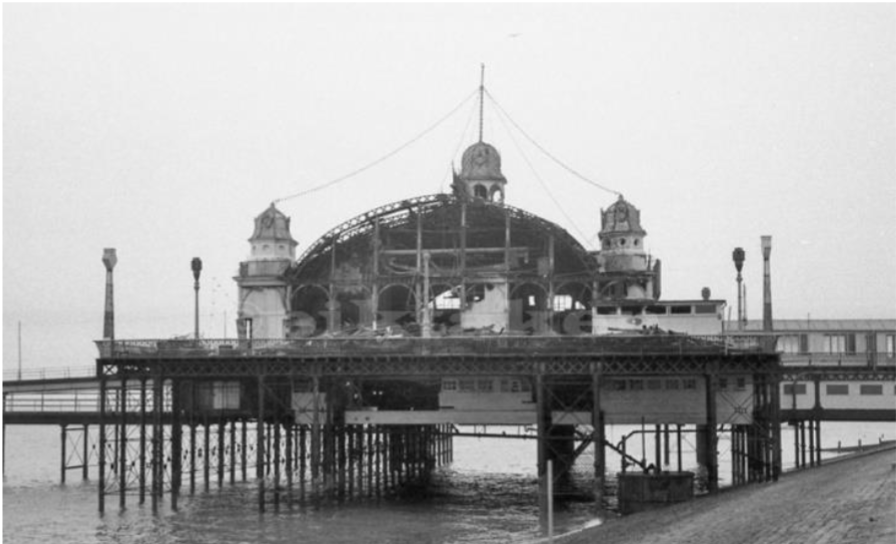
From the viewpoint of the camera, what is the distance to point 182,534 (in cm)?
5834

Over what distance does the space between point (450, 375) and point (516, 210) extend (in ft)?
73.1

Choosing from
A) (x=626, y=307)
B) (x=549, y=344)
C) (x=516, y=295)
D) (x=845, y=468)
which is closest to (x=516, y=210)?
(x=516, y=295)

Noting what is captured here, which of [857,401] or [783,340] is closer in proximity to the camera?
[857,401]

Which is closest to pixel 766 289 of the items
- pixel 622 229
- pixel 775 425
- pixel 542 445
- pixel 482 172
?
pixel 775 425

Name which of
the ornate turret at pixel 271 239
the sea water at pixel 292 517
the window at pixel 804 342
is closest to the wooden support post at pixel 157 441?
the sea water at pixel 292 517

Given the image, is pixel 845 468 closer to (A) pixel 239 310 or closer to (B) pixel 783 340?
(B) pixel 783 340

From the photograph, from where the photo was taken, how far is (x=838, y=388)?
249 ft

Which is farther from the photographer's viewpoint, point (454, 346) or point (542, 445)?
point (454, 346)

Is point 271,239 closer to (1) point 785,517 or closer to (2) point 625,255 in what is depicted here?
(2) point 625,255

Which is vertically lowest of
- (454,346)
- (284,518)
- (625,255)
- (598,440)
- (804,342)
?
(284,518)

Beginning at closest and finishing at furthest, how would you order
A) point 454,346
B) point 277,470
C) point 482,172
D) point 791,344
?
point 454,346 → point 277,470 → point 791,344 → point 482,172

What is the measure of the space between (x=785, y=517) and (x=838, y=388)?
38.3m

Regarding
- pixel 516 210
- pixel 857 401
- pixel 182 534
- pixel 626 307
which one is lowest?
pixel 182 534

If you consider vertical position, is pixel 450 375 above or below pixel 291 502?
above
